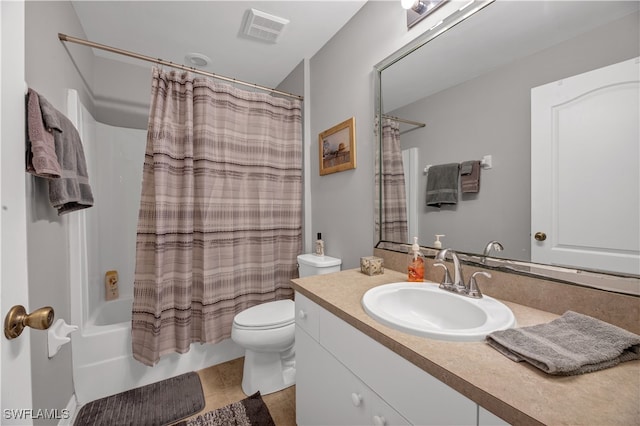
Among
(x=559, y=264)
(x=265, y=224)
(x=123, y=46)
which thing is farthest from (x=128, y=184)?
(x=559, y=264)

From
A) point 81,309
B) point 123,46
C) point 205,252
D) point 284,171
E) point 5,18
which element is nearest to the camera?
point 5,18

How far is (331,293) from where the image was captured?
103cm

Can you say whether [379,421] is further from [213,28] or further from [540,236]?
[213,28]

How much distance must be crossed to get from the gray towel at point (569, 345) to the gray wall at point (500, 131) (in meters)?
0.30

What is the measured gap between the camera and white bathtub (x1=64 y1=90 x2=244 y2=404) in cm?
150

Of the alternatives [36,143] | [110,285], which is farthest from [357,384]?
[110,285]

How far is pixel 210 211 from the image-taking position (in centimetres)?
171

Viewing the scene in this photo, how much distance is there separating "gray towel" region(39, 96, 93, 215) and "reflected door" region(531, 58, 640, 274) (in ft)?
5.62

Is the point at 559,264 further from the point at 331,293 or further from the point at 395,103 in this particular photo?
the point at 395,103

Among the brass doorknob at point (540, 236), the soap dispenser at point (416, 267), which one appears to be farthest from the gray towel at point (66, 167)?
the brass doorknob at point (540, 236)

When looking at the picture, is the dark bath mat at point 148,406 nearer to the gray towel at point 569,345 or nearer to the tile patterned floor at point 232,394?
the tile patterned floor at point 232,394

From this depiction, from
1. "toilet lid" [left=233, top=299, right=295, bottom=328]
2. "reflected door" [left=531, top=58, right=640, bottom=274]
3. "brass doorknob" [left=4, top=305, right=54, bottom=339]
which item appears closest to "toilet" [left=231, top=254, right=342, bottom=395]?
"toilet lid" [left=233, top=299, right=295, bottom=328]

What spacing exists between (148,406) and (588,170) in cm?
226

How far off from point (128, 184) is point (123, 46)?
3.47 ft
